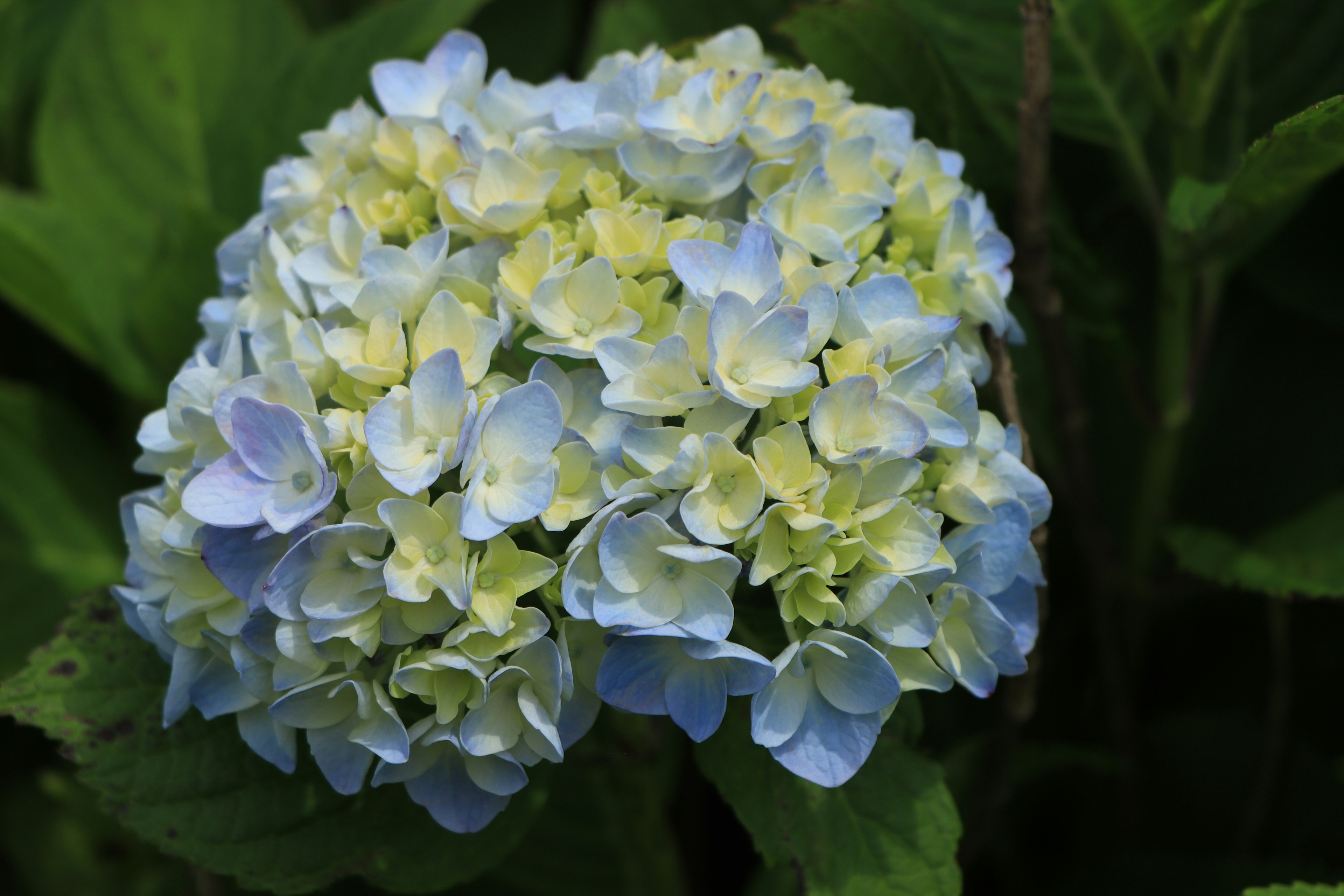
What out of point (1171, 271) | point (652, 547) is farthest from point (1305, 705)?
point (652, 547)

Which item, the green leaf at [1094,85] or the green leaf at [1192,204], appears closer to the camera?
the green leaf at [1192,204]

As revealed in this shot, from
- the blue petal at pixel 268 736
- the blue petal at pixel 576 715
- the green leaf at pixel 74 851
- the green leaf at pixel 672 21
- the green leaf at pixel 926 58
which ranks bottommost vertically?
the green leaf at pixel 74 851

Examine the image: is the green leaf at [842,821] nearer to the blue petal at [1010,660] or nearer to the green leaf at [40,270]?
the blue petal at [1010,660]

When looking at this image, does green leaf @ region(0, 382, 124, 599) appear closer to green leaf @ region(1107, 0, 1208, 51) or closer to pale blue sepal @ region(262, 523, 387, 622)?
pale blue sepal @ region(262, 523, 387, 622)

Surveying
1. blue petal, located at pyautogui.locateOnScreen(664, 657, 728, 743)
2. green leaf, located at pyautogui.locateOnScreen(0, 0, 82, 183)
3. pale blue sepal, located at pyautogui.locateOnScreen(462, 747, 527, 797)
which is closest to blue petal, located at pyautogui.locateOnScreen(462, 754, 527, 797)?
pale blue sepal, located at pyautogui.locateOnScreen(462, 747, 527, 797)

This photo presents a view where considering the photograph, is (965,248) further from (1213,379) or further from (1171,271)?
(1213,379)

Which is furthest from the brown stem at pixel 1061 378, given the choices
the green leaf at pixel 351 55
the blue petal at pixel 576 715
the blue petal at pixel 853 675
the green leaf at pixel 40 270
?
the green leaf at pixel 40 270
